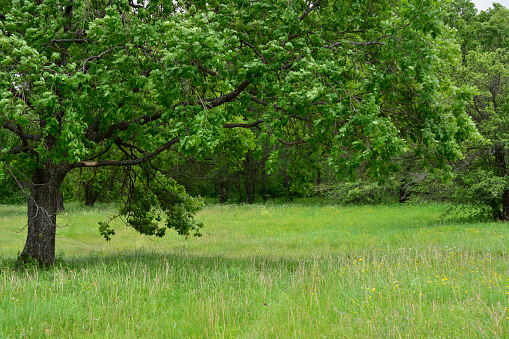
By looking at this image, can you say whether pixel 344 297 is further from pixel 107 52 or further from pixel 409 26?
pixel 107 52

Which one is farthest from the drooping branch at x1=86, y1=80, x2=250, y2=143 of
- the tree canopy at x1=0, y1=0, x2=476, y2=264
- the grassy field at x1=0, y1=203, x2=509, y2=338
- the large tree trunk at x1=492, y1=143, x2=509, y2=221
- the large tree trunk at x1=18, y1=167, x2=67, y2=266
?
the large tree trunk at x1=492, y1=143, x2=509, y2=221

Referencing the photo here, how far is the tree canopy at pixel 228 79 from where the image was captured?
6.27 metres

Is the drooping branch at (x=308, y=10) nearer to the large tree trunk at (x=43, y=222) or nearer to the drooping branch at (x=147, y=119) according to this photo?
the drooping branch at (x=147, y=119)

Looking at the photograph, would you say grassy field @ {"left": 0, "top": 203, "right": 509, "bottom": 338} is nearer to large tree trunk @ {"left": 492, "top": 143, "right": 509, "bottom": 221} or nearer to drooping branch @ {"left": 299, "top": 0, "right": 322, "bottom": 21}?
drooping branch @ {"left": 299, "top": 0, "right": 322, "bottom": 21}

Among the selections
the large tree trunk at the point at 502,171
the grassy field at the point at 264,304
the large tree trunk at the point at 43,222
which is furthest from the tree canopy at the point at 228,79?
the large tree trunk at the point at 502,171

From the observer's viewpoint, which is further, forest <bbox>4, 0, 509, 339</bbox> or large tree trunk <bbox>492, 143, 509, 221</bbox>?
large tree trunk <bbox>492, 143, 509, 221</bbox>

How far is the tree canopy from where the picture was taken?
6270 mm

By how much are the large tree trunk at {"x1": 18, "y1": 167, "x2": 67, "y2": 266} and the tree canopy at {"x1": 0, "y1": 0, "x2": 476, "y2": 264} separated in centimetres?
3

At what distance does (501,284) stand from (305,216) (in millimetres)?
20534

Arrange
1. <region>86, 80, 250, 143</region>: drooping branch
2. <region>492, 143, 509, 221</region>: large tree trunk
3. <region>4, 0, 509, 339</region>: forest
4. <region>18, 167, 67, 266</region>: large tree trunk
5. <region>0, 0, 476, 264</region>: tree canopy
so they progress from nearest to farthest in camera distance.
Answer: <region>4, 0, 509, 339</region>: forest → <region>0, 0, 476, 264</region>: tree canopy → <region>86, 80, 250, 143</region>: drooping branch → <region>18, 167, 67, 266</region>: large tree trunk → <region>492, 143, 509, 221</region>: large tree trunk

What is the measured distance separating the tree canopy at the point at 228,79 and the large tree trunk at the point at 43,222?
0.09 feet

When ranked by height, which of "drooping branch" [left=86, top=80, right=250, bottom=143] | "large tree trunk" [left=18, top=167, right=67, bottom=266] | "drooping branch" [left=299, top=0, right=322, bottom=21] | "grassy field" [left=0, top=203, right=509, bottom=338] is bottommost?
"grassy field" [left=0, top=203, right=509, bottom=338]

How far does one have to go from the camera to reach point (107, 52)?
7605 mm

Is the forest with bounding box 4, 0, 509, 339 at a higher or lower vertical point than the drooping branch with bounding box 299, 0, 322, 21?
lower
